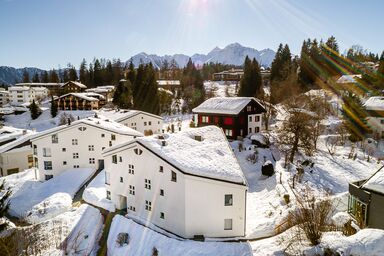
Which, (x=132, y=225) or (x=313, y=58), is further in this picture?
(x=313, y=58)

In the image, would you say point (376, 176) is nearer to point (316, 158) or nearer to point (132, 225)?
point (132, 225)

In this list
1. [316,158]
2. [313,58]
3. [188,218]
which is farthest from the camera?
[313,58]

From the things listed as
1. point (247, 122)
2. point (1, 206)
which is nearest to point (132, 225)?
point (1, 206)

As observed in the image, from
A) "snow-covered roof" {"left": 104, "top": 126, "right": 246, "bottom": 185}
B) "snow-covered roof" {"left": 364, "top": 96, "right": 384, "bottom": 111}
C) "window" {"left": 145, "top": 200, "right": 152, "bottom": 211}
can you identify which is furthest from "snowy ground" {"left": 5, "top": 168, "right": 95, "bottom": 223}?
"snow-covered roof" {"left": 364, "top": 96, "right": 384, "bottom": 111}

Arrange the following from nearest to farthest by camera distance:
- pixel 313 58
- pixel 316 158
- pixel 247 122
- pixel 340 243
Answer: pixel 340 243 → pixel 316 158 → pixel 247 122 → pixel 313 58

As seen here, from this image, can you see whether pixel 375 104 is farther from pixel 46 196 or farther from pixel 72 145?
pixel 46 196

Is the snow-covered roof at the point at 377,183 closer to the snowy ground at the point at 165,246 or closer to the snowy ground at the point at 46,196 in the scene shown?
the snowy ground at the point at 165,246

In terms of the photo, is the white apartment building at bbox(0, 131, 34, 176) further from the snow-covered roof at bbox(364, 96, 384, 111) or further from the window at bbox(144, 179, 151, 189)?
the snow-covered roof at bbox(364, 96, 384, 111)
